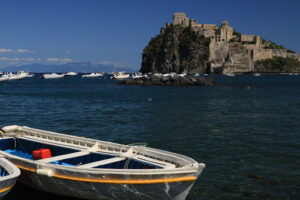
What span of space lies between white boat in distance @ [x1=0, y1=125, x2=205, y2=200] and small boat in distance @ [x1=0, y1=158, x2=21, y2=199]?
56 centimetres

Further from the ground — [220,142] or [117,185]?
[117,185]

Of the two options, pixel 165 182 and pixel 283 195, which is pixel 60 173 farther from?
pixel 283 195

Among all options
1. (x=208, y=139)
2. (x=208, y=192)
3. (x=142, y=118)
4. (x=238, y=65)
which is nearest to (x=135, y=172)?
(x=208, y=192)

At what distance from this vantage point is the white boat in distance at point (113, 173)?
8258mm

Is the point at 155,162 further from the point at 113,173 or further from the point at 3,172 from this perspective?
the point at 3,172

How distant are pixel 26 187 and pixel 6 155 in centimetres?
145

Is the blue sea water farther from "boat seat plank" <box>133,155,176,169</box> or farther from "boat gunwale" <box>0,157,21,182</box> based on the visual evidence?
"boat seat plank" <box>133,155,176,169</box>

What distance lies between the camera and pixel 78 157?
37.0ft

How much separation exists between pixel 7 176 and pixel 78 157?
3155 mm

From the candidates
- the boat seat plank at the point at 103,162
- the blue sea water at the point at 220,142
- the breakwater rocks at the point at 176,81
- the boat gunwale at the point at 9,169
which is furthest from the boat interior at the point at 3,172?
the breakwater rocks at the point at 176,81

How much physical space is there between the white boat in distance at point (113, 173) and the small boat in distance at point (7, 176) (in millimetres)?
559

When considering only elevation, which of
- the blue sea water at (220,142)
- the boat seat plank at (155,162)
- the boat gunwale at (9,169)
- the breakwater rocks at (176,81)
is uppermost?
the breakwater rocks at (176,81)

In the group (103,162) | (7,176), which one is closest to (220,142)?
(103,162)

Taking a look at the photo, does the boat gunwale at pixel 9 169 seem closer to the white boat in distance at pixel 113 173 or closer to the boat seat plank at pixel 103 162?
the white boat in distance at pixel 113 173
